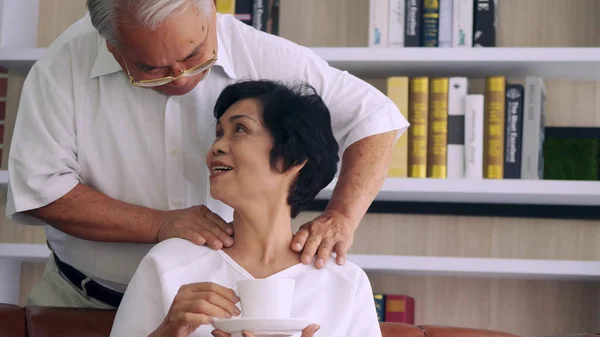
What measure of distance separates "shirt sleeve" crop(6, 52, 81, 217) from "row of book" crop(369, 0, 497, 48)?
123cm

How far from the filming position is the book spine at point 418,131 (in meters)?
2.88

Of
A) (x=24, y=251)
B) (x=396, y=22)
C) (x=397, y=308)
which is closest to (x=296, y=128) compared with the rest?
(x=396, y=22)

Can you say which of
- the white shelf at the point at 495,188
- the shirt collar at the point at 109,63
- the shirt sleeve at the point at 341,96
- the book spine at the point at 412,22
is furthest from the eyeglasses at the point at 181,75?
the book spine at the point at 412,22

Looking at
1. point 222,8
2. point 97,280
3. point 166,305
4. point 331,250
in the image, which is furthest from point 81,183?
point 222,8

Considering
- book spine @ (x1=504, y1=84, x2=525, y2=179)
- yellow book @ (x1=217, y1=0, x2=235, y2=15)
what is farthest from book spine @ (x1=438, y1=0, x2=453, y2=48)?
yellow book @ (x1=217, y1=0, x2=235, y2=15)

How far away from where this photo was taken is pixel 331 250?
5.75 feet

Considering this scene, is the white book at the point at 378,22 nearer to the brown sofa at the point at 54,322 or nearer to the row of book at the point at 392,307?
the row of book at the point at 392,307

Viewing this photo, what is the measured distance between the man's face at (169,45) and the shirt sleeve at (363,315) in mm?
518

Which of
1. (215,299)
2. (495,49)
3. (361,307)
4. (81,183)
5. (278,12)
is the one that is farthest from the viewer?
(278,12)

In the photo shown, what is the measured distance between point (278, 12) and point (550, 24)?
35.8 inches

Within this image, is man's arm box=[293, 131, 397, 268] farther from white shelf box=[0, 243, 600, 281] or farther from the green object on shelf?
the green object on shelf

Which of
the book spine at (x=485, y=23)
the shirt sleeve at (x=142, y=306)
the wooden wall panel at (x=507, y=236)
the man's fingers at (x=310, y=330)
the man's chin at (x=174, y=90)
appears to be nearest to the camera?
the man's fingers at (x=310, y=330)

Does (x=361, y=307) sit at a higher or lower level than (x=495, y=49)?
lower

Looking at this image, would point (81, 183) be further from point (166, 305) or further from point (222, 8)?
point (222, 8)
